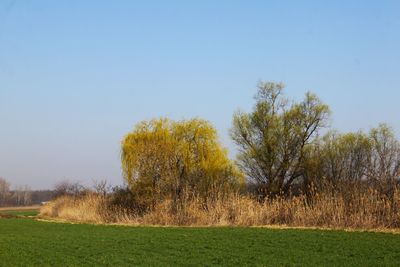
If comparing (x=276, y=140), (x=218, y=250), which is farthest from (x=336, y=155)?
(x=218, y=250)

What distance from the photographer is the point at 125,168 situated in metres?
37.8

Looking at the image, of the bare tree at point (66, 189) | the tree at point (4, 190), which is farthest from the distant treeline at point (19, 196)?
the bare tree at point (66, 189)

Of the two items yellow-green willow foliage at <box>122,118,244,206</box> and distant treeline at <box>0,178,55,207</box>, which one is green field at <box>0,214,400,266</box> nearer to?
yellow-green willow foliage at <box>122,118,244,206</box>

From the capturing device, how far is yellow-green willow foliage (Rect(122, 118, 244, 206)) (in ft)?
108

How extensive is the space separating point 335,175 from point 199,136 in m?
13.4

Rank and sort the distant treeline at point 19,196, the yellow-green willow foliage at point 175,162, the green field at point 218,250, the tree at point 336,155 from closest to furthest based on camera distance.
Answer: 1. the green field at point 218,250
2. the yellow-green willow foliage at point 175,162
3. the tree at point 336,155
4. the distant treeline at point 19,196

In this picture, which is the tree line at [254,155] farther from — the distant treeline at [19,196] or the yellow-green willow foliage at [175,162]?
the distant treeline at [19,196]

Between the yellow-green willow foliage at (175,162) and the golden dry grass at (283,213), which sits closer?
the golden dry grass at (283,213)

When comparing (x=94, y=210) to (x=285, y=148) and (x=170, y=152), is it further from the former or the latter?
(x=285, y=148)

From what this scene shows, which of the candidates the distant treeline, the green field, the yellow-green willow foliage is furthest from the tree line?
the distant treeline

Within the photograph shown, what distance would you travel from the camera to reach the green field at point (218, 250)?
41.7ft

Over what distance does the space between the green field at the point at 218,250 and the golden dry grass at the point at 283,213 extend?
2.98 metres

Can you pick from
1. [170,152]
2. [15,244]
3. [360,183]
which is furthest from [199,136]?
[15,244]

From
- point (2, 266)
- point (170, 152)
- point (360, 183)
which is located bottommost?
point (2, 266)
